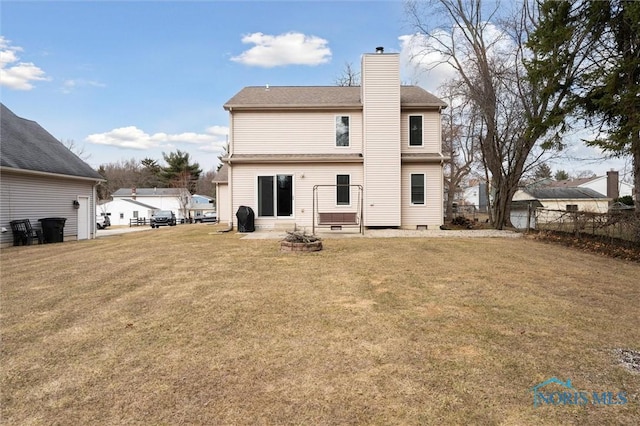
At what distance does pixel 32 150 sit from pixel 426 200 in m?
17.4

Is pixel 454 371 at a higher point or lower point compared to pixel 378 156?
lower

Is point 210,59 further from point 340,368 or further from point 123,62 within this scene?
point 340,368

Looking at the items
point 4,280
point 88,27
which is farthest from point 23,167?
point 4,280

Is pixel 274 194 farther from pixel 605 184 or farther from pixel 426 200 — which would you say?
pixel 605 184

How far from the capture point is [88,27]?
13.5 meters

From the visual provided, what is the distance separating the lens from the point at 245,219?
1432 centimetres

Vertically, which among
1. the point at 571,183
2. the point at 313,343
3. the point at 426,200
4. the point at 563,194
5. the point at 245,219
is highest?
the point at 571,183

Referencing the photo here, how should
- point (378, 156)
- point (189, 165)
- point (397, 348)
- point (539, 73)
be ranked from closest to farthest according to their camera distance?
point (397, 348), point (539, 73), point (378, 156), point (189, 165)

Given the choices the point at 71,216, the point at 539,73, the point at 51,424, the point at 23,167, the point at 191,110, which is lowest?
A: the point at 51,424

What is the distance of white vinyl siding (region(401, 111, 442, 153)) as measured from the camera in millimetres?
15578

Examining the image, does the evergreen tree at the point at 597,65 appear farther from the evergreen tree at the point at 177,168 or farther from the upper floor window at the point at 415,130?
the evergreen tree at the point at 177,168

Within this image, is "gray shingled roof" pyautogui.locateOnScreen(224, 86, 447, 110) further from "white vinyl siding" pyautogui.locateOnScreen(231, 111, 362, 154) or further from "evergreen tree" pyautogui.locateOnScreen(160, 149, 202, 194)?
"evergreen tree" pyautogui.locateOnScreen(160, 149, 202, 194)

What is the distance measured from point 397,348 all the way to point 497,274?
4.25m

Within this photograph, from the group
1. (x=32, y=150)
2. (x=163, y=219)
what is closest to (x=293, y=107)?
(x=32, y=150)
